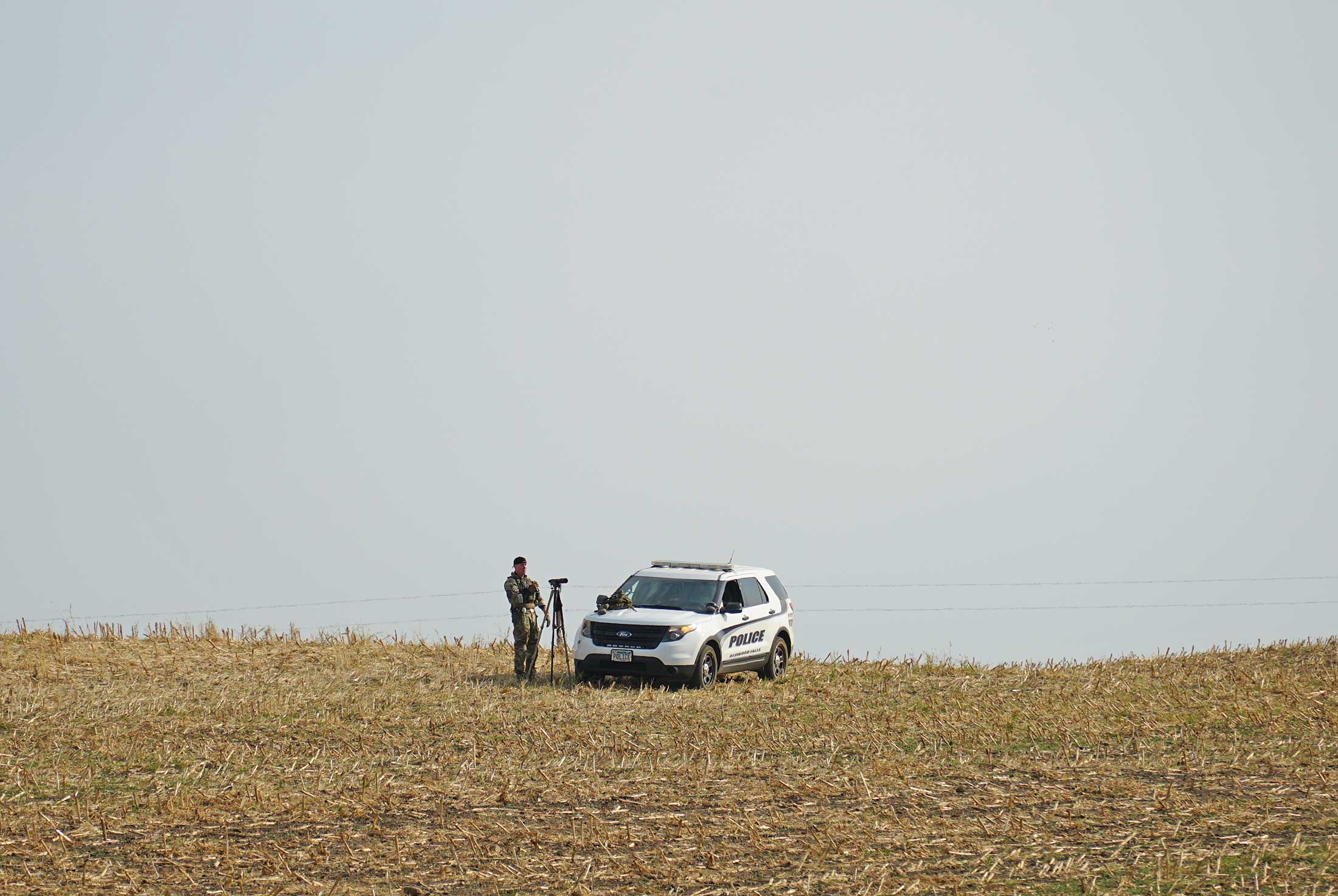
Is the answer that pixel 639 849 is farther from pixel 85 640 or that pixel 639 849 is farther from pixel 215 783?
pixel 85 640

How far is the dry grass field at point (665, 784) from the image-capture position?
32.2 ft

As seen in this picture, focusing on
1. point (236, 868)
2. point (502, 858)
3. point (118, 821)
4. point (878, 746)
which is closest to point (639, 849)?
point (502, 858)

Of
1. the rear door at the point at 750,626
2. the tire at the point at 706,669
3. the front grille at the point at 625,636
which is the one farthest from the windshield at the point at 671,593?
the front grille at the point at 625,636

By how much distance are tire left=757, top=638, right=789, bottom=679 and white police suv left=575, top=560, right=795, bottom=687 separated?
0.01 meters

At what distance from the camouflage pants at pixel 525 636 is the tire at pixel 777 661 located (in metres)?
3.99

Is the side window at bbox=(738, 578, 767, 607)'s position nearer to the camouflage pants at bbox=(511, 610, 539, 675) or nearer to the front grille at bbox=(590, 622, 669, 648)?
the front grille at bbox=(590, 622, 669, 648)

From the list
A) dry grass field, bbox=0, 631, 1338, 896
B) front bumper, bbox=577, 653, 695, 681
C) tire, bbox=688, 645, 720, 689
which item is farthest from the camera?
tire, bbox=688, 645, 720, 689

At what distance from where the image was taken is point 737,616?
22.6m

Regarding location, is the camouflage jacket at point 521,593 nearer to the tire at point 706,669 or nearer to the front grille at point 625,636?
the front grille at point 625,636

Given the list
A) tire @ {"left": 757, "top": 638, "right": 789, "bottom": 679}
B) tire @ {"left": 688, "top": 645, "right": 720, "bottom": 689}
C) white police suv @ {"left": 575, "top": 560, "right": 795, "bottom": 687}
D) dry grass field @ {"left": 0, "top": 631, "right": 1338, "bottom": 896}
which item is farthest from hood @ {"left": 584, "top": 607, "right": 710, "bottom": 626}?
tire @ {"left": 757, "top": 638, "right": 789, "bottom": 679}

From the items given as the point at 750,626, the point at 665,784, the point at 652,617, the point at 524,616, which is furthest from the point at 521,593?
the point at 665,784

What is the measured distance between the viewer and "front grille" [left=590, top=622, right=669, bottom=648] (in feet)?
70.1

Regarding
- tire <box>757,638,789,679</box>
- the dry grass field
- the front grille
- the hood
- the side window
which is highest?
the side window

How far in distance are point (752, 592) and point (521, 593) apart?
4.11 metres
